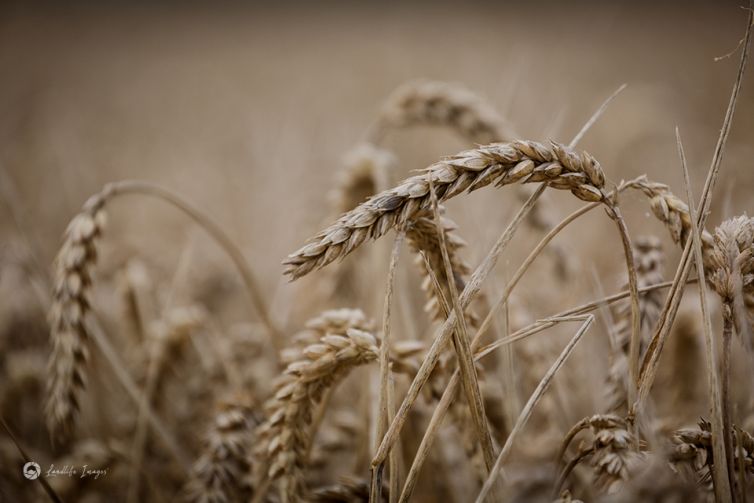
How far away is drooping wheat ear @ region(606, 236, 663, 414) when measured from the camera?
3.60 ft

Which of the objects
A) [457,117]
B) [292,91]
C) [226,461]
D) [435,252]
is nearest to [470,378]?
[435,252]

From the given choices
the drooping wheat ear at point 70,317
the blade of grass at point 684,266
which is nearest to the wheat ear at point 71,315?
the drooping wheat ear at point 70,317

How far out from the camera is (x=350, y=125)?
17.3 feet

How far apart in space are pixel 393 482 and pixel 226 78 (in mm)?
8981

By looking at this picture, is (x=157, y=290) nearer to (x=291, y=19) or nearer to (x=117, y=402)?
(x=117, y=402)

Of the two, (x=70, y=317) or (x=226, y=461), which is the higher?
(x=70, y=317)

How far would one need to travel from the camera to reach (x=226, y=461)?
1239 mm

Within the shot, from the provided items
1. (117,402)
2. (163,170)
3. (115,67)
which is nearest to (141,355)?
(117,402)

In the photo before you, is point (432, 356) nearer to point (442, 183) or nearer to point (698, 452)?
point (442, 183)

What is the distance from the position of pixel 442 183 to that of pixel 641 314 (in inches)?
26.3

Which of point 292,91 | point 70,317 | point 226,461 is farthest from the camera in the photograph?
point 292,91

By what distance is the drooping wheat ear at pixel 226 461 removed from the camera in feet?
4.00

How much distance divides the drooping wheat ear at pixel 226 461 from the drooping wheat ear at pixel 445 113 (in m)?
1.11

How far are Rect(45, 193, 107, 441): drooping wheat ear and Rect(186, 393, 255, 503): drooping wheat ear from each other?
1.03 feet
